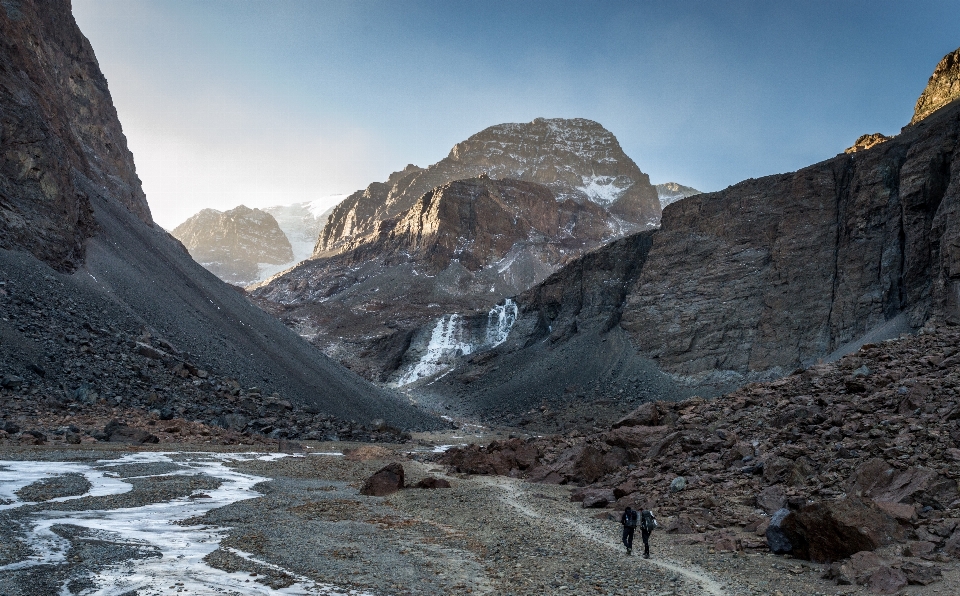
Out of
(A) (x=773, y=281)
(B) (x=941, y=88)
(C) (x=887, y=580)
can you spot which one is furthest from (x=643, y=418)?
(B) (x=941, y=88)

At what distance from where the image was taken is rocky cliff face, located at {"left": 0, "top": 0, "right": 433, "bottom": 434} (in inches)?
1180

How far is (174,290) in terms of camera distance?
153ft

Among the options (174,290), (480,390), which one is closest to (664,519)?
(174,290)

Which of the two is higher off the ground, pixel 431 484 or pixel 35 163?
pixel 35 163

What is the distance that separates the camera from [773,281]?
6950 centimetres

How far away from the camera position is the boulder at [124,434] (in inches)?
1020

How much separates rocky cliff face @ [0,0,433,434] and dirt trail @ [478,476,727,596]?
1916cm

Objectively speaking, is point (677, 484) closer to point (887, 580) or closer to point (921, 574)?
point (887, 580)

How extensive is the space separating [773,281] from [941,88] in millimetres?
36511

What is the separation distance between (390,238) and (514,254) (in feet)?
136

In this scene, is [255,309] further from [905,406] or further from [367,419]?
[905,406]

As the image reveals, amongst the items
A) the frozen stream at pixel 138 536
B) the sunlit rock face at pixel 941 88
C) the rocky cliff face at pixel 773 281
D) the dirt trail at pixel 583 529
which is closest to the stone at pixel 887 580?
the dirt trail at pixel 583 529

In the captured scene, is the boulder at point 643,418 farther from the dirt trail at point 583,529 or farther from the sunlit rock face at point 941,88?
the sunlit rock face at point 941,88

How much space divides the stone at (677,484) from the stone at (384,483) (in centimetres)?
963
